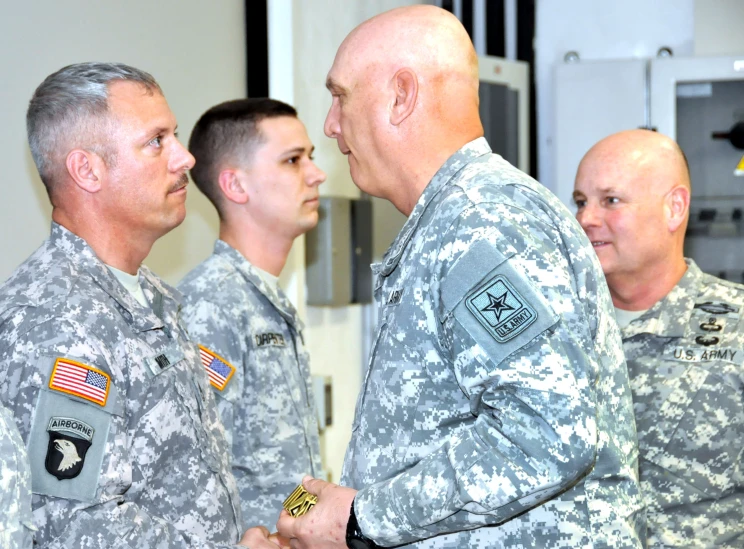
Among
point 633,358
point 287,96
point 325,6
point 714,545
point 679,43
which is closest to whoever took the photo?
point 714,545

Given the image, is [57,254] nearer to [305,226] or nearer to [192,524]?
[192,524]

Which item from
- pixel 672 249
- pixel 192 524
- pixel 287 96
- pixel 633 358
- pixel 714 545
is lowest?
pixel 714 545

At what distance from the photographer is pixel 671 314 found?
1942mm

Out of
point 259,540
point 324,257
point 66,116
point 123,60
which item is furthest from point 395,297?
point 324,257

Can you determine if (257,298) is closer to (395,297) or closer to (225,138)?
(225,138)

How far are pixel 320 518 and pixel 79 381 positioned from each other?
0.41 m

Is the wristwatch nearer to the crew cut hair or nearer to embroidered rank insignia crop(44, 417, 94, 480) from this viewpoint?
embroidered rank insignia crop(44, 417, 94, 480)

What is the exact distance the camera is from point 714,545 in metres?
1.81

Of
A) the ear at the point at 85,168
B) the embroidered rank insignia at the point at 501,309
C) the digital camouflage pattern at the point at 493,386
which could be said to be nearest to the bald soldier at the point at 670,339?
the digital camouflage pattern at the point at 493,386

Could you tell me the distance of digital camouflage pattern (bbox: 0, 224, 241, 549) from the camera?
127cm

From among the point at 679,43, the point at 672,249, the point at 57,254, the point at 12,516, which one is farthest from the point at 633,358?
the point at 679,43

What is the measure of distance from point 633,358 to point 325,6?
178cm

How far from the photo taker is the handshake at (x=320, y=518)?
3.83 ft

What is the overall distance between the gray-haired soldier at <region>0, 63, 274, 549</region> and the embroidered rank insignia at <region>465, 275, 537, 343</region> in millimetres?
614
